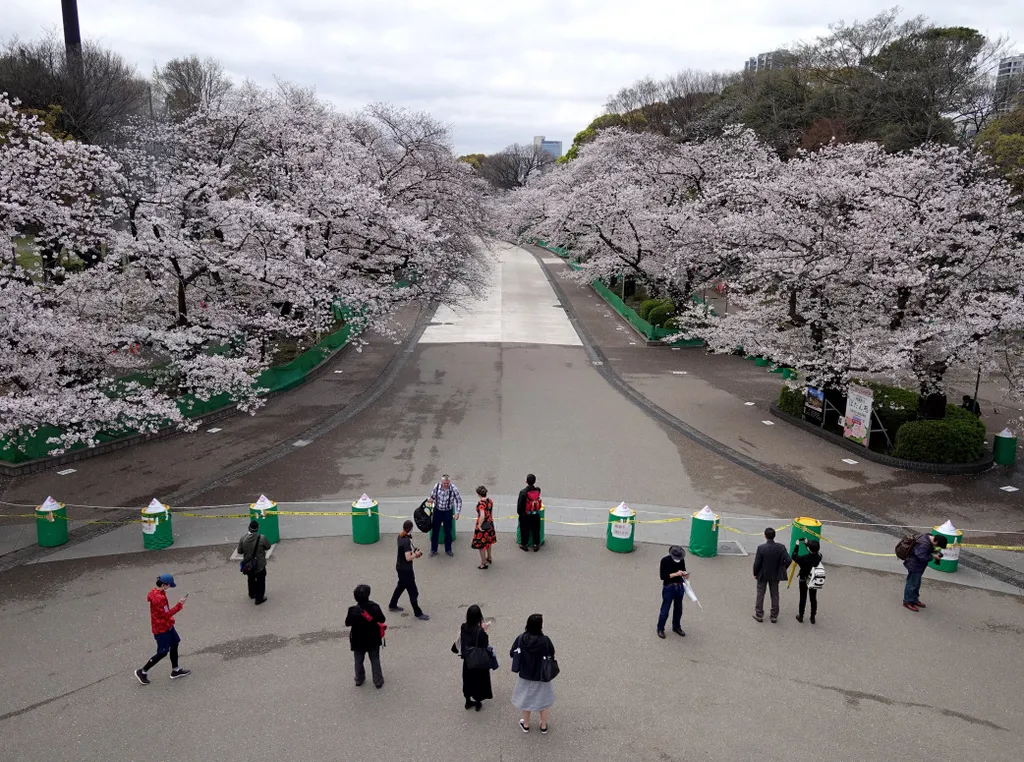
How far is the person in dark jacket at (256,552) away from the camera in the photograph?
8.84 metres

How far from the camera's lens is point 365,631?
7109mm

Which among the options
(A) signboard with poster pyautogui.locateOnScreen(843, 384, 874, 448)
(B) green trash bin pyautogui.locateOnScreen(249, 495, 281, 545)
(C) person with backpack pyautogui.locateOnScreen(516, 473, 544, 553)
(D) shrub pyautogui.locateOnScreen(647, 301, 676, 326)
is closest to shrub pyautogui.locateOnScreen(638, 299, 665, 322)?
(D) shrub pyautogui.locateOnScreen(647, 301, 676, 326)

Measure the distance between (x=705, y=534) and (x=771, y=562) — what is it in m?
A: 2.23

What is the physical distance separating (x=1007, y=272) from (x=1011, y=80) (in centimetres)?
3358

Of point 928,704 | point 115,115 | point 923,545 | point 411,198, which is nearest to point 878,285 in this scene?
point 923,545

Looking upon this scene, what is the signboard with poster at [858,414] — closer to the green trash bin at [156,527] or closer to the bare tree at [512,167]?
the green trash bin at [156,527]

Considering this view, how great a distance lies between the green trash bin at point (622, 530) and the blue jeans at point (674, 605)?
2391 millimetres

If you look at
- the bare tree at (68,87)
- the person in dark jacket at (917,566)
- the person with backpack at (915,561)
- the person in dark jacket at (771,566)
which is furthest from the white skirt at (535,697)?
the bare tree at (68,87)

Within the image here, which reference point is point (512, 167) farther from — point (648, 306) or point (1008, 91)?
point (648, 306)

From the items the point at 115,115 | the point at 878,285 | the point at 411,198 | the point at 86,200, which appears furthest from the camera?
the point at 115,115

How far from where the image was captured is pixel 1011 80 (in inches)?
1553

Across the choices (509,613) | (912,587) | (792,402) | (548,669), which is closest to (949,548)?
(912,587)

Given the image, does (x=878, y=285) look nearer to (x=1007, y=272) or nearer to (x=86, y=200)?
(x=1007, y=272)

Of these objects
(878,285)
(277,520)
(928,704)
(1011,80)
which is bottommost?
(928,704)
